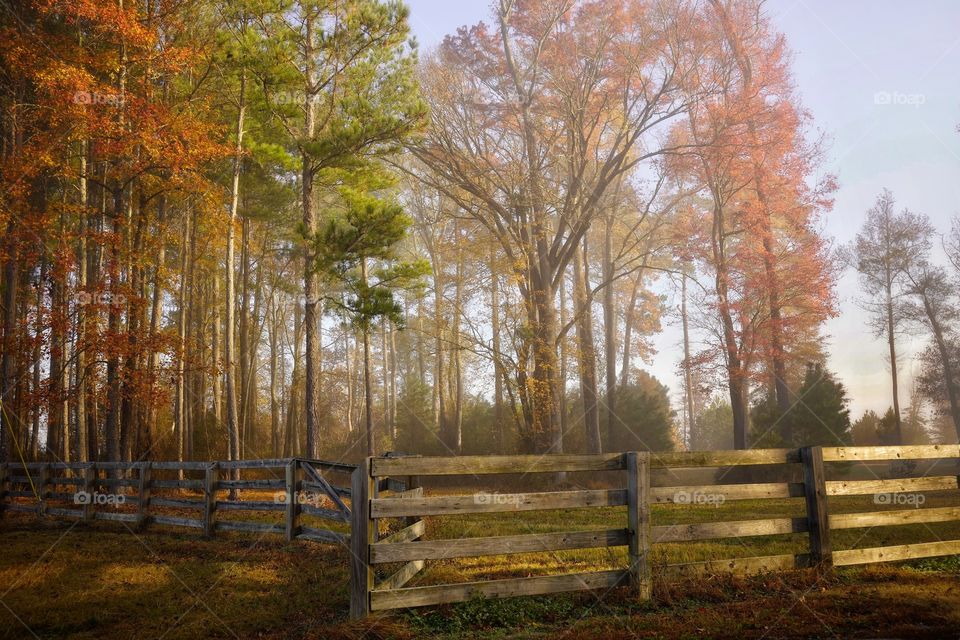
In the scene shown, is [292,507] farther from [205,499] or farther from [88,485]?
[88,485]

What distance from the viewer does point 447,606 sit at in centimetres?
602

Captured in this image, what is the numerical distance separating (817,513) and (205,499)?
377 inches

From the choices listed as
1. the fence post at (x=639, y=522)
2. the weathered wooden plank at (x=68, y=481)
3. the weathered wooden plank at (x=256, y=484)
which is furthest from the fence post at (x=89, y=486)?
the fence post at (x=639, y=522)

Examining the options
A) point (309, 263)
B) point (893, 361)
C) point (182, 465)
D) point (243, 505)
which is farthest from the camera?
point (893, 361)

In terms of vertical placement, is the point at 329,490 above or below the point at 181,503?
above

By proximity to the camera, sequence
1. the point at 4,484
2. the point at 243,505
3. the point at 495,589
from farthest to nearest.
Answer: the point at 4,484
the point at 243,505
the point at 495,589

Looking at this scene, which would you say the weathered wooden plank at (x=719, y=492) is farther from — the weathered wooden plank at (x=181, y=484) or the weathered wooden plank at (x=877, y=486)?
the weathered wooden plank at (x=181, y=484)

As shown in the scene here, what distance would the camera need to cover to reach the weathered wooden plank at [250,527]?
1052cm

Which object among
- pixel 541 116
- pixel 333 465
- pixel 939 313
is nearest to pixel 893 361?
pixel 939 313

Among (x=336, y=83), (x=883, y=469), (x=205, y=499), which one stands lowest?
(x=883, y=469)

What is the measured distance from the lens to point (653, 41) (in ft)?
68.1

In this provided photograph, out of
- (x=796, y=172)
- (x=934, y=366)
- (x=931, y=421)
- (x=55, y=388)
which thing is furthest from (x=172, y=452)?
(x=931, y=421)

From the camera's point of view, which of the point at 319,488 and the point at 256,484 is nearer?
the point at 319,488

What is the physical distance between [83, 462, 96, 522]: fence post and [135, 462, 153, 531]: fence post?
Answer: 1.41 meters
